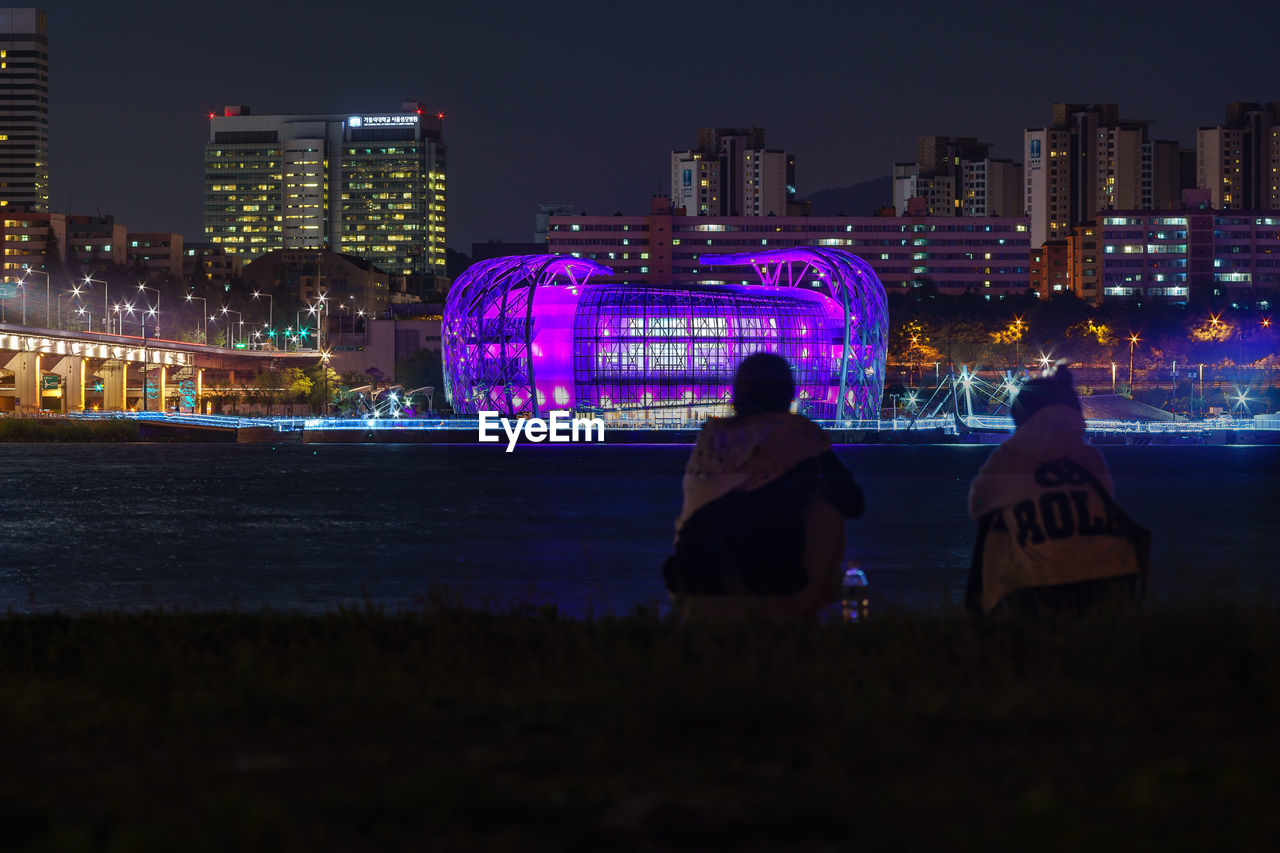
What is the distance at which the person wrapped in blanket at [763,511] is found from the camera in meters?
7.35

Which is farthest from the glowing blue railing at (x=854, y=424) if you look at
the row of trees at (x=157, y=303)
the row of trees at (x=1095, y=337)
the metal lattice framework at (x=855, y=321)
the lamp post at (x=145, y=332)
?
the row of trees at (x=157, y=303)

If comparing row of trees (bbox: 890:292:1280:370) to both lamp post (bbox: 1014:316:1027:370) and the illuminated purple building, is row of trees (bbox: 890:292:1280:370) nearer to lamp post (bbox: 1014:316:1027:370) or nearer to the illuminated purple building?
lamp post (bbox: 1014:316:1027:370)

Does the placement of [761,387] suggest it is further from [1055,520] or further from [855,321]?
[855,321]

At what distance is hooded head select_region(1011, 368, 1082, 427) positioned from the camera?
7.88 m

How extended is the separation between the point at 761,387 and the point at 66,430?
9125 cm

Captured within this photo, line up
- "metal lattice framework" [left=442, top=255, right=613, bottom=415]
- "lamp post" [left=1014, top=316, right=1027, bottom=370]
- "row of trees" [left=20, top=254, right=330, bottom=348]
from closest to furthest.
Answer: "metal lattice framework" [left=442, top=255, right=613, bottom=415] < "lamp post" [left=1014, top=316, right=1027, bottom=370] < "row of trees" [left=20, top=254, right=330, bottom=348]

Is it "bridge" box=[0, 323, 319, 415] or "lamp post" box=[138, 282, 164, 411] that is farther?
"lamp post" box=[138, 282, 164, 411]

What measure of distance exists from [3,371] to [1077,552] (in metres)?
132

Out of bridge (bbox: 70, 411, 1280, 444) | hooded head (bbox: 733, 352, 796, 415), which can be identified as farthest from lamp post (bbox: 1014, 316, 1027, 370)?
hooded head (bbox: 733, 352, 796, 415)

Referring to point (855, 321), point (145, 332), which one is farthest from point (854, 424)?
point (145, 332)

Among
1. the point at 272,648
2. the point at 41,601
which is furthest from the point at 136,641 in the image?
the point at 41,601

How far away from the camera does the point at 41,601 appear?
1644cm

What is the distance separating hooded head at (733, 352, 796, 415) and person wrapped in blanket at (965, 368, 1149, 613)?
→ 3.89 ft

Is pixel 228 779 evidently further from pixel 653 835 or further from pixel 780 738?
pixel 780 738
